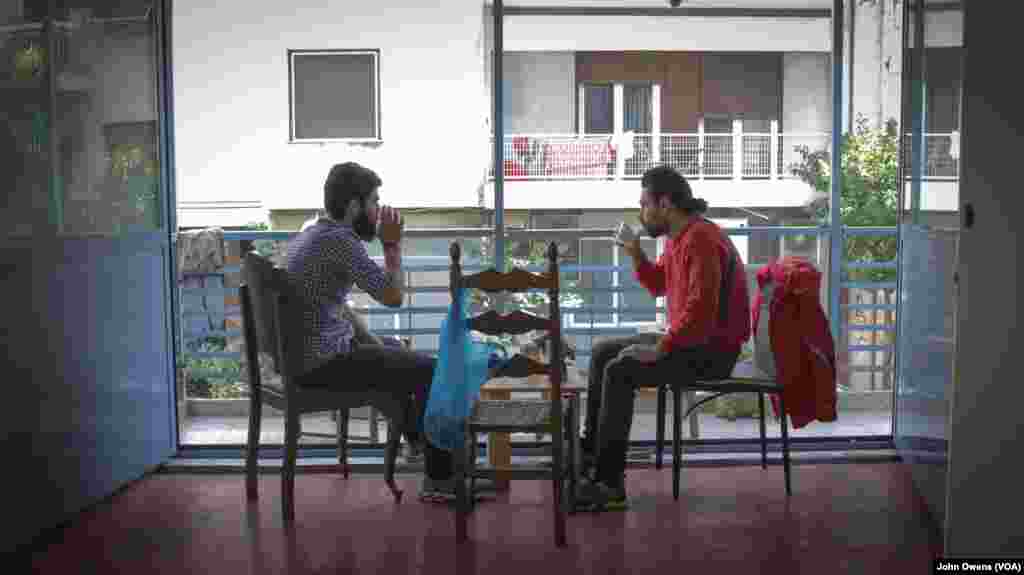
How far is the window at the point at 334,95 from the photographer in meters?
9.12

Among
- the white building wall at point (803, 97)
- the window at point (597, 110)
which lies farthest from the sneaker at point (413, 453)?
the white building wall at point (803, 97)

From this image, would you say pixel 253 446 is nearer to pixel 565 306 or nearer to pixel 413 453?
pixel 413 453

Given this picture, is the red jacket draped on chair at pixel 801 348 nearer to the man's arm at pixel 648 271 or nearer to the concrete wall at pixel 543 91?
the man's arm at pixel 648 271

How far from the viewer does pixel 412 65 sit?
405 inches

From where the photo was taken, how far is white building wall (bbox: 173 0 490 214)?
9.99 metres

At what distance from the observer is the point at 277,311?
3617 mm

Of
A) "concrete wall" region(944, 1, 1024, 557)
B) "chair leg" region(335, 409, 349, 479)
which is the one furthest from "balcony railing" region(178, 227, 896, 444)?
"concrete wall" region(944, 1, 1024, 557)

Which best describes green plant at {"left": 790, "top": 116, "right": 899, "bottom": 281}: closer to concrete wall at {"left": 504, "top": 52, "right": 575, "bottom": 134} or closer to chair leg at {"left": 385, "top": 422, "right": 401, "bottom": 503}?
concrete wall at {"left": 504, "top": 52, "right": 575, "bottom": 134}

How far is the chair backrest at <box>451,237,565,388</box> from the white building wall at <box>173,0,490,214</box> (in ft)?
21.2

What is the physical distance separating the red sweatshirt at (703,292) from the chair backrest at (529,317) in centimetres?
51

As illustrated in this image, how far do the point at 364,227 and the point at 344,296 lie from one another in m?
0.25

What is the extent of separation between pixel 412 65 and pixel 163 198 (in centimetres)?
606

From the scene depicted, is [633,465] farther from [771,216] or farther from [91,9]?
[771,216]

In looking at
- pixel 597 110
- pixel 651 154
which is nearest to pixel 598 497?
pixel 651 154
